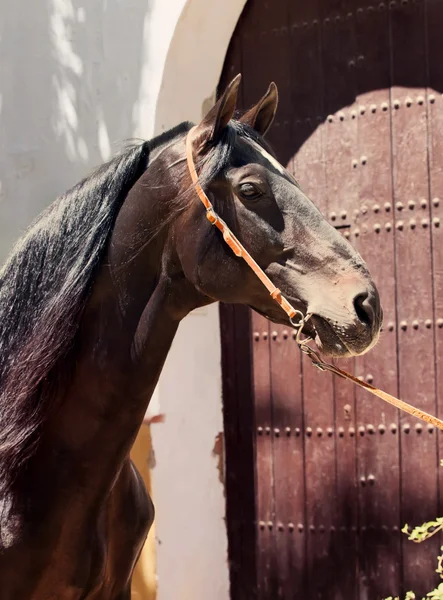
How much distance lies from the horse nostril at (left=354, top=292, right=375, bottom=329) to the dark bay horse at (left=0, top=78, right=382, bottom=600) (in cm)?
10

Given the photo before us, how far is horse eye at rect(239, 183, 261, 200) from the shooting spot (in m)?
1.38

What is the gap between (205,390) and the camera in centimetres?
299

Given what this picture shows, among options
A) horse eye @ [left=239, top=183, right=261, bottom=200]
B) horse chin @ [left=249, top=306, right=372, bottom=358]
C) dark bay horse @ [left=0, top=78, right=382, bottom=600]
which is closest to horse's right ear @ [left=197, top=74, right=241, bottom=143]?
dark bay horse @ [left=0, top=78, right=382, bottom=600]

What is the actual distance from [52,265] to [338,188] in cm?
156

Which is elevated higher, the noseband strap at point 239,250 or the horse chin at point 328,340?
the noseband strap at point 239,250

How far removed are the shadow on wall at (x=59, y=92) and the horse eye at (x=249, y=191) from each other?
154 centimetres

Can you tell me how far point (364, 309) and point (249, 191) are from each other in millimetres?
317

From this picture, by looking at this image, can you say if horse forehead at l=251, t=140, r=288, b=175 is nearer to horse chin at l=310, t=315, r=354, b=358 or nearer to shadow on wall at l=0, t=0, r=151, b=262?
horse chin at l=310, t=315, r=354, b=358

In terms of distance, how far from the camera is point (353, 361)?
107 inches

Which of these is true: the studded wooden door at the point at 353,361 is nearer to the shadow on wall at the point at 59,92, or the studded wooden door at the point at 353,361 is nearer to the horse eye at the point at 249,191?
the shadow on wall at the point at 59,92

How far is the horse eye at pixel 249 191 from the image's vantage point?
138cm

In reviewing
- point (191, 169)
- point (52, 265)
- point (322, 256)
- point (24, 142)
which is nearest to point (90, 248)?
point (52, 265)

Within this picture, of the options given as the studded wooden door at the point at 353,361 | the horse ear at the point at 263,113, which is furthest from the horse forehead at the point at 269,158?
the studded wooden door at the point at 353,361

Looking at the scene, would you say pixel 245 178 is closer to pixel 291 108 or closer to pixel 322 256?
pixel 322 256
